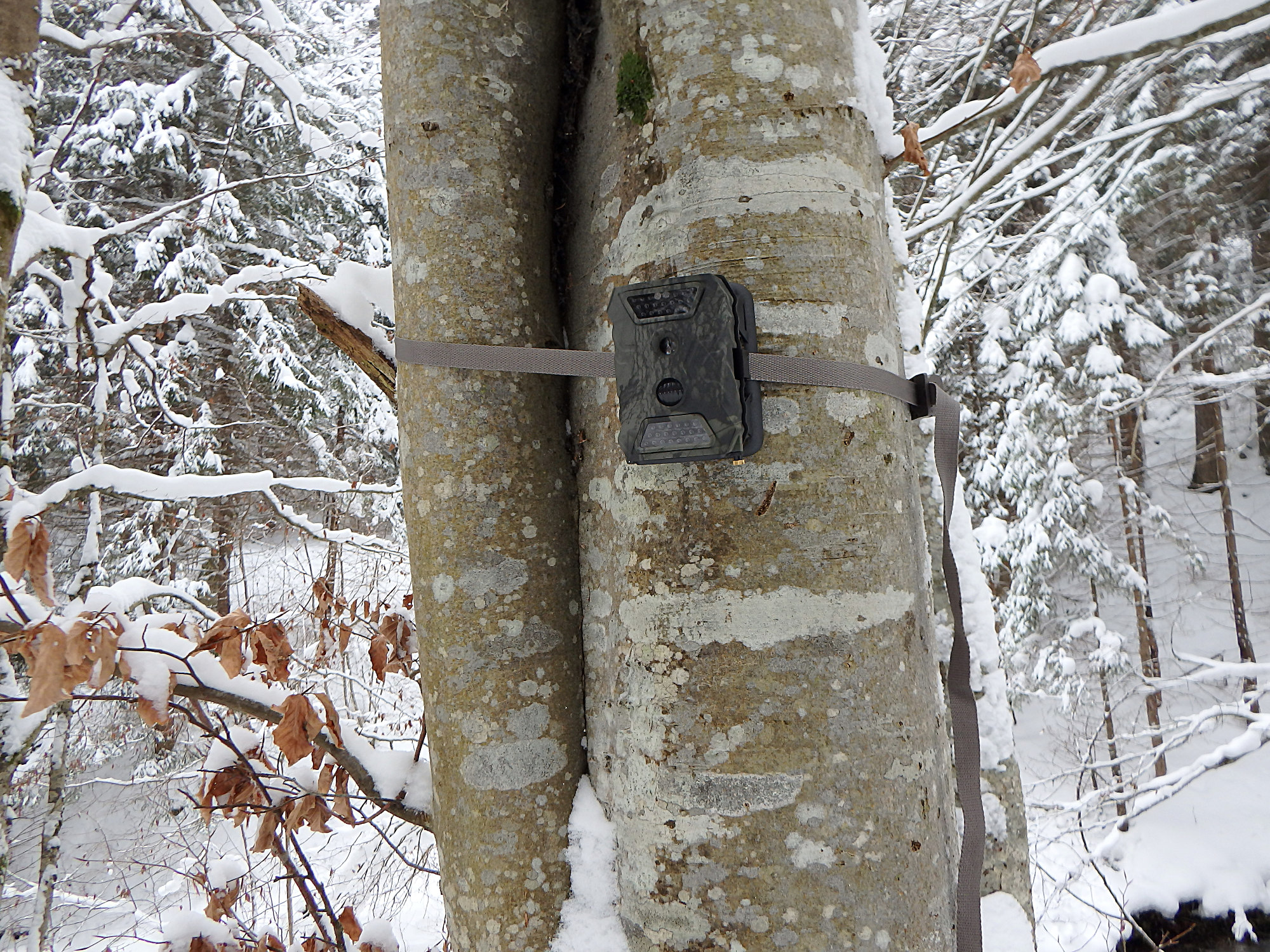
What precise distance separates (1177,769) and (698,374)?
10.4 metres

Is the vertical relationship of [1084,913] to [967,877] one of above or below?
below

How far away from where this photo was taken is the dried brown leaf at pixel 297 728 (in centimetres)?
120

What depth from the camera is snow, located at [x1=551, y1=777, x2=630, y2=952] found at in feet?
2.79

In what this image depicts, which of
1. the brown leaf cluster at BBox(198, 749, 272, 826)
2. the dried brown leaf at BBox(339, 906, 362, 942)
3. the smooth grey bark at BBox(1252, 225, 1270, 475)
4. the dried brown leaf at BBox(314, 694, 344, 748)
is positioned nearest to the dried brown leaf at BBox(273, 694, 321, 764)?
the dried brown leaf at BBox(314, 694, 344, 748)

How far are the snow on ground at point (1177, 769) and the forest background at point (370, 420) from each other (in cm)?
5

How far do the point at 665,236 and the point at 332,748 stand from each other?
3.05ft

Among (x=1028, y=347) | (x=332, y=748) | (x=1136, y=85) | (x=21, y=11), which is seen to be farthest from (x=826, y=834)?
(x=1028, y=347)

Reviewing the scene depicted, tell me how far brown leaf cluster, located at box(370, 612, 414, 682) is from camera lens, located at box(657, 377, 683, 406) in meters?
1.34

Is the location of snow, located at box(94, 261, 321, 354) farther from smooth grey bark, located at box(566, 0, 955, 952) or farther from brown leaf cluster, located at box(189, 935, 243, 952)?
smooth grey bark, located at box(566, 0, 955, 952)

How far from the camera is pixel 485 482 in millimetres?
934

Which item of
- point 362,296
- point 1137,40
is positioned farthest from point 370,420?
point 1137,40

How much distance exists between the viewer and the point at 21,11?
1.29 metres

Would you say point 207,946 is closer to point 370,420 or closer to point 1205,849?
point 370,420

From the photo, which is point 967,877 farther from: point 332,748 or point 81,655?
point 81,655
